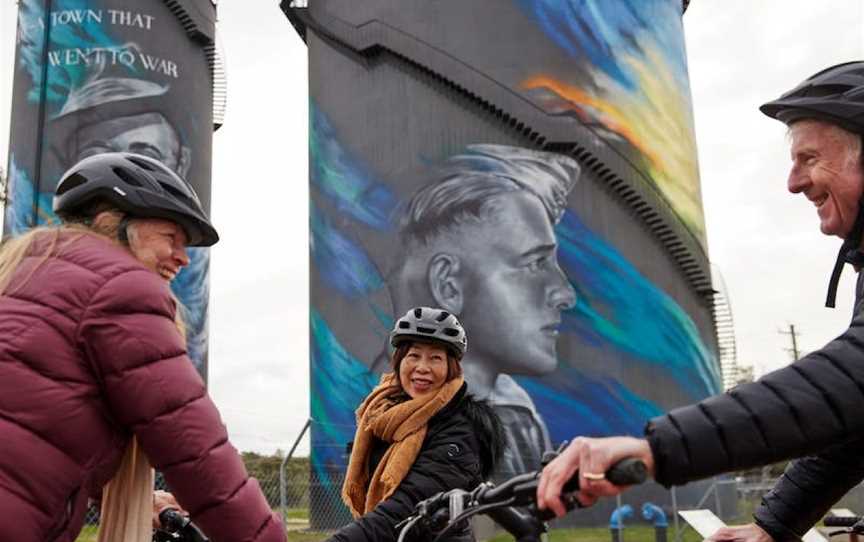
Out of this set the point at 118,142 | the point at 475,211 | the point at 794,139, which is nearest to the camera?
the point at 794,139

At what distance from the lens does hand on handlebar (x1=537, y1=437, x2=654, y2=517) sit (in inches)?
73.0

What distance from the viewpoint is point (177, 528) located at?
3.24 m

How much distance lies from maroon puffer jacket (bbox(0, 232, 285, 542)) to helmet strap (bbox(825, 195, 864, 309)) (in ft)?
5.88

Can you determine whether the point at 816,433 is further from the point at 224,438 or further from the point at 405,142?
the point at 405,142

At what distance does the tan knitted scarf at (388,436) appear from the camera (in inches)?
148

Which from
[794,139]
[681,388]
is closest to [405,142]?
[681,388]

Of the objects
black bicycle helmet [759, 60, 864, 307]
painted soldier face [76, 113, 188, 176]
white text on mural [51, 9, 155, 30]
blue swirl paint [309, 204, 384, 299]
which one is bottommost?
black bicycle helmet [759, 60, 864, 307]

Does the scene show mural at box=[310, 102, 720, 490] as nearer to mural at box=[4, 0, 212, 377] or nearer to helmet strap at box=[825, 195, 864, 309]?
mural at box=[4, 0, 212, 377]

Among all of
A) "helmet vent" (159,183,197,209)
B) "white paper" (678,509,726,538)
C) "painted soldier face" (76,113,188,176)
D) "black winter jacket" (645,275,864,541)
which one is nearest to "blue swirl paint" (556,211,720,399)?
"painted soldier face" (76,113,188,176)

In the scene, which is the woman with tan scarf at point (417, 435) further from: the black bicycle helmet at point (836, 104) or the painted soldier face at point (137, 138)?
the painted soldier face at point (137, 138)

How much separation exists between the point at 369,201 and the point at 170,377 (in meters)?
22.8

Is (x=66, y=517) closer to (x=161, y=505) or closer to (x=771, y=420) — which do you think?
(x=161, y=505)

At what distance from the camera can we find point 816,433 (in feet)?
6.40

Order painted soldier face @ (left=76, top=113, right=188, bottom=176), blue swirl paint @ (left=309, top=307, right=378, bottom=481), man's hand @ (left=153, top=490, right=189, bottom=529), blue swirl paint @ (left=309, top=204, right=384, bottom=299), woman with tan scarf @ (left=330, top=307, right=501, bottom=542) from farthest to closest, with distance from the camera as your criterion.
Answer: painted soldier face @ (left=76, top=113, right=188, bottom=176), blue swirl paint @ (left=309, top=204, right=384, bottom=299), blue swirl paint @ (left=309, top=307, right=378, bottom=481), woman with tan scarf @ (left=330, top=307, right=501, bottom=542), man's hand @ (left=153, top=490, right=189, bottom=529)
